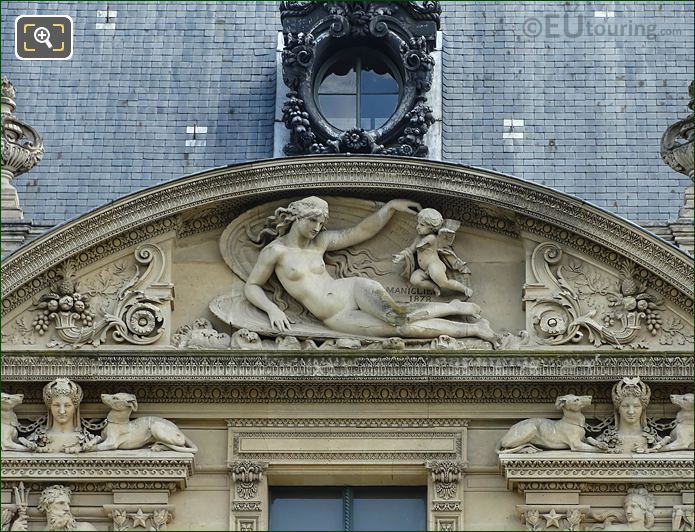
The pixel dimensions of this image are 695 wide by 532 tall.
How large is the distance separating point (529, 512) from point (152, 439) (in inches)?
144

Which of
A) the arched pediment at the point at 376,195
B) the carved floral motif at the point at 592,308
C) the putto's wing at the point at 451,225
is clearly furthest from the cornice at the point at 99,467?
the carved floral motif at the point at 592,308

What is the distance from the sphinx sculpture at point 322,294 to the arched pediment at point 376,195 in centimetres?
28

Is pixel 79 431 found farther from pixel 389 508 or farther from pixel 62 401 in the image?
pixel 389 508

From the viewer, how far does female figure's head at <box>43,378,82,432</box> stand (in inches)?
982

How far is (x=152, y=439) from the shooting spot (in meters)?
25.0

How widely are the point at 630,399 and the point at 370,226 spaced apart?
3.13 metres

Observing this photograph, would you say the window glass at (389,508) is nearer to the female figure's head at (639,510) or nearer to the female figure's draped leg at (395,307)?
the female figure's draped leg at (395,307)

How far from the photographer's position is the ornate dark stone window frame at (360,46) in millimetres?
27062

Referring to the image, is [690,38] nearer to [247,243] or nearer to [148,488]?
[247,243]

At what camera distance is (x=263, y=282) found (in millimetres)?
25703

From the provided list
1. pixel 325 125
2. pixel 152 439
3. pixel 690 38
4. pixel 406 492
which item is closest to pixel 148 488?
pixel 152 439

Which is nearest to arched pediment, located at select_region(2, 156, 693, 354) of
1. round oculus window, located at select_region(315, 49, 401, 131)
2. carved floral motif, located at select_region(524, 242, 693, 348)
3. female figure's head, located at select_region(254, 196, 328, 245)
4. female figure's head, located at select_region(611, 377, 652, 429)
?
carved floral motif, located at select_region(524, 242, 693, 348)
